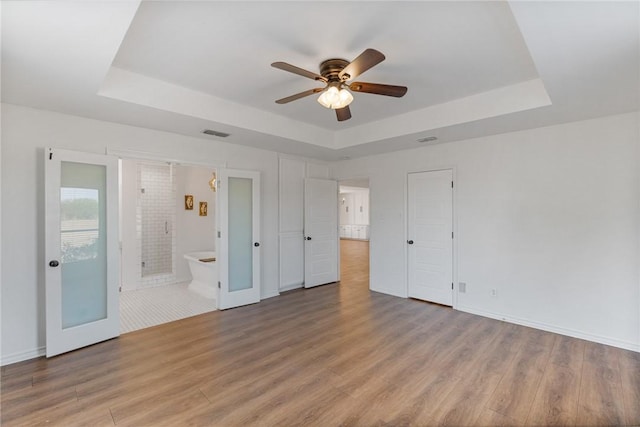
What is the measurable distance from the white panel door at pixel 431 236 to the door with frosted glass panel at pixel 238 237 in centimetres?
257

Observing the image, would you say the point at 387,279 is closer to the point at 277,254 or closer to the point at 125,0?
the point at 277,254

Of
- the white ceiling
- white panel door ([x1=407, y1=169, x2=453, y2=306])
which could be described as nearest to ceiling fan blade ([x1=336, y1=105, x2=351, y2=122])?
the white ceiling

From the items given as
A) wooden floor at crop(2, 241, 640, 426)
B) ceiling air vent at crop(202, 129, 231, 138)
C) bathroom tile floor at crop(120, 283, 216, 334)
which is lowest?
wooden floor at crop(2, 241, 640, 426)

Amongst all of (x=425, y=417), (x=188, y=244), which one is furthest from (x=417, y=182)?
(x=188, y=244)

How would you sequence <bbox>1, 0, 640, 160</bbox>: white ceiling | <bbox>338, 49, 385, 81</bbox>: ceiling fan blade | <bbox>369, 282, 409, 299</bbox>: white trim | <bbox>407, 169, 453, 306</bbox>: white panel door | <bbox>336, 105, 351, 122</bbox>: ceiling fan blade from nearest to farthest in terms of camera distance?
<bbox>1, 0, 640, 160</bbox>: white ceiling, <bbox>338, 49, 385, 81</bbox>: ceiling fan blade, <bbox>336, 105, 351, 122</bbox>: ceiling fan blade, <bbox>407, 169, 453, 306</bbox>: white panel door, <bbox>369, 282, 409, 299</bbox>: white trim

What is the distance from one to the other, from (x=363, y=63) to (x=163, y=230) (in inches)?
213

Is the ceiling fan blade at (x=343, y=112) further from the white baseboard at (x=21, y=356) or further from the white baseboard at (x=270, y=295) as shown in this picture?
the white baseboard at (x=21, y=356)

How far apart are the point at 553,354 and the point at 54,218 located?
207 inches

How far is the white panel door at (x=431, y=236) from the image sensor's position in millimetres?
4586

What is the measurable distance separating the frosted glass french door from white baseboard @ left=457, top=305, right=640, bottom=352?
4.68 metres

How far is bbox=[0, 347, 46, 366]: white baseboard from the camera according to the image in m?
2.84

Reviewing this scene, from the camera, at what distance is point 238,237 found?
4.68 m

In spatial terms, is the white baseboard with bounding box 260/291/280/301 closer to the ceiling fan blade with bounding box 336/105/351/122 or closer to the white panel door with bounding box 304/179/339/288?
the white panel door with bounding box 304/179/339/288

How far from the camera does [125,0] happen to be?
157 centimetres
